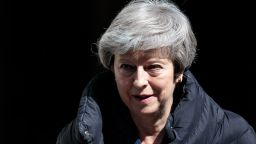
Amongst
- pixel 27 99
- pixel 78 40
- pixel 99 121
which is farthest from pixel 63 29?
pixel 99 121

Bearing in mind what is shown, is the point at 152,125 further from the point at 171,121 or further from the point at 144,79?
the point at 144,79

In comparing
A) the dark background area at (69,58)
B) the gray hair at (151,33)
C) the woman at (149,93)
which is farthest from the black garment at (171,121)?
the dark background area at (69,58)

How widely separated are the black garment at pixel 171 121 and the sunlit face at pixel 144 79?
10cm

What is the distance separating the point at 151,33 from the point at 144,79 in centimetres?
17

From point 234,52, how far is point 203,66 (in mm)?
198

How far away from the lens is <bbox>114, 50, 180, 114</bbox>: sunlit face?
2160 millimetres

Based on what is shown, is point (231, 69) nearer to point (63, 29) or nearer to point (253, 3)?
point (253, 3)

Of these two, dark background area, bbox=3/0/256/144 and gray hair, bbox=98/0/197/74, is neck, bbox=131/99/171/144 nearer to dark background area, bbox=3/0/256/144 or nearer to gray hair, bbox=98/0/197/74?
A: gray hair, bbox=98/0/197/74

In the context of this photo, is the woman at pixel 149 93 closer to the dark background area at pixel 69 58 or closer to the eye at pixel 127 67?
the eye at pixel 127 67

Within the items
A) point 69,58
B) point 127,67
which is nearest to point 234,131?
point 127,67

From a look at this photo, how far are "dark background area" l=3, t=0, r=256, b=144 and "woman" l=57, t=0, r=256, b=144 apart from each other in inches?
33.8

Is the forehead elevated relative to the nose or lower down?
elevated

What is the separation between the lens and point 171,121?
2.29m

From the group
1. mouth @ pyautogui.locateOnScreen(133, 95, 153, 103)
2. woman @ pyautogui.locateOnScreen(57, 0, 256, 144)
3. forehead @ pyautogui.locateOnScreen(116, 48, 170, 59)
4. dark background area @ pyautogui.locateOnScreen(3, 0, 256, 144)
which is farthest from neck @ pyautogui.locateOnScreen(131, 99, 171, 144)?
dark background area @ pyautogui.locateOnScreen(3, 0, 256, 144)
